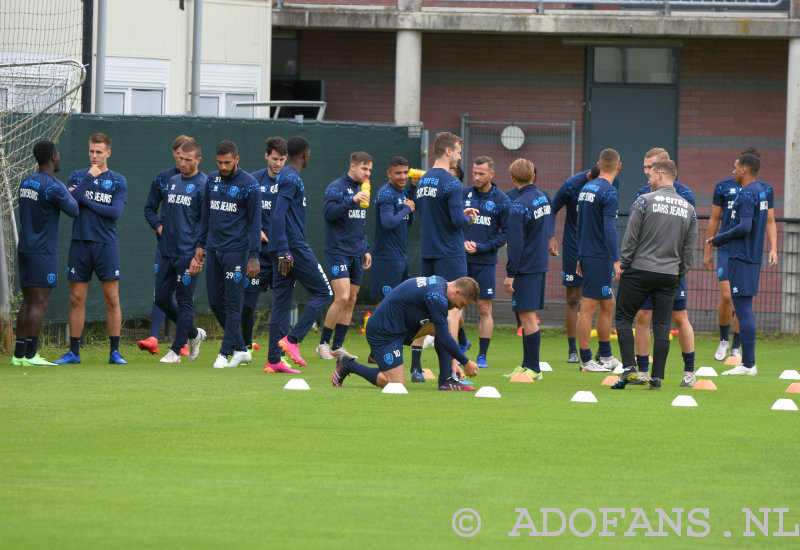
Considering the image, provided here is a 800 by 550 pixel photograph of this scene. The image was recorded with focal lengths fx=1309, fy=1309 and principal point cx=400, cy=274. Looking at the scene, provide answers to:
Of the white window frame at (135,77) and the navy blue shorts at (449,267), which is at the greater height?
the white window frame at (135,77)

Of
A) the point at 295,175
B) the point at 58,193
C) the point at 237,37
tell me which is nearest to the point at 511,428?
the point at 295,175

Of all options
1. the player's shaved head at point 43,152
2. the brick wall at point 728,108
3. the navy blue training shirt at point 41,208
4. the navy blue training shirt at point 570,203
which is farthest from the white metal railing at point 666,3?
the navy blue training shirt at point 41,208

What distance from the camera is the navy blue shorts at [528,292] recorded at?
499 inches

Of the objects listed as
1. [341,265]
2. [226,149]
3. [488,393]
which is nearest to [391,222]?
[341,265]

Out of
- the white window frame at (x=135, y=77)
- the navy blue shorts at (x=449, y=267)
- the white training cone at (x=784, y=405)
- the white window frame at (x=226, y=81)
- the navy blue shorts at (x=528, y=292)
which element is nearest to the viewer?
the white training cone at (x=784, y=405)

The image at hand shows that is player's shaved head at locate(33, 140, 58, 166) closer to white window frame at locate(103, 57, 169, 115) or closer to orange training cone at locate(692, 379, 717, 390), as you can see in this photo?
orange training cone at locate(692, 379, 717, 390)

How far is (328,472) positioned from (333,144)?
11.3 metres

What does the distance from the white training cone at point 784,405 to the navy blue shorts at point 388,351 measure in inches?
118

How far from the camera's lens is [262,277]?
46.9 feet

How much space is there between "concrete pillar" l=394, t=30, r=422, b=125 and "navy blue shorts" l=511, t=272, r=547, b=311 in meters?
8.50

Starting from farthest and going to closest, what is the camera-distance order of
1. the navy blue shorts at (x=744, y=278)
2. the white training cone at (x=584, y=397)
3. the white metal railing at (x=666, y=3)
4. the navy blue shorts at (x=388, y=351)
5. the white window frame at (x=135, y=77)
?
1. the white metal railing at (x=666, y=3)
2. the white window frame at (x=135, y=77)
3. the navy blue shorts at (x=744, y=278)
4. the navy blue shorts at (x=388, y=351)
5. the white training cone at (x=584, y=397)

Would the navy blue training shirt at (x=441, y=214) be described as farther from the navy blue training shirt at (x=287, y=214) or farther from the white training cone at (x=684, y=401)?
the white training cone at (x=684, y=401)

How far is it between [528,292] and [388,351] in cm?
247

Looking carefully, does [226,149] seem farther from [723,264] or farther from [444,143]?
[723,264]
